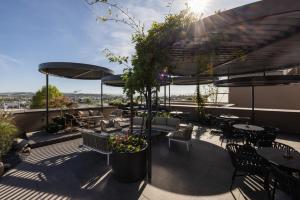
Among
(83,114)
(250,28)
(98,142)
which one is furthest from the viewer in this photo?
(83,114)

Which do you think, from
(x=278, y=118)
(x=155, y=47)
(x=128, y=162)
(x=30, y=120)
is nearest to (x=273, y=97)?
(x=278, y=118)

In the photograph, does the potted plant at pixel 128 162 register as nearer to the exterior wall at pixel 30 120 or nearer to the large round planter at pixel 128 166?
the large round planter at pixel 128 166

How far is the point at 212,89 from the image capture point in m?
14.7

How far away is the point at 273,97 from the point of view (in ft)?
55.7

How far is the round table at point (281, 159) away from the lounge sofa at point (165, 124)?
4101 millimetres

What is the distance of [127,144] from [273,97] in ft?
57.9

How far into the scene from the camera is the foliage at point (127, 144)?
3979 millimetres

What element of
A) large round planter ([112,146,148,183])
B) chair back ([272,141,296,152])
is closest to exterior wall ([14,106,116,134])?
large round planter ([112,146,148,183])

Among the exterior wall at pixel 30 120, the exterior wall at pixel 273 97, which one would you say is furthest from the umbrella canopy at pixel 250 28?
the exterior wall at pixel 273 97

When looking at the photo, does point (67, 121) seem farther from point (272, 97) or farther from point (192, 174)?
point (272, 97)

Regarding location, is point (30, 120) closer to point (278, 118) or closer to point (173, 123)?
point (173, 123)

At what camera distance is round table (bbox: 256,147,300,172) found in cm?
295

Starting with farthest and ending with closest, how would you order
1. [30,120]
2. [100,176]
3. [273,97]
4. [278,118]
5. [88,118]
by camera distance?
[273,97] < [88,118] < [278,118] < [30,120] < [100,176]

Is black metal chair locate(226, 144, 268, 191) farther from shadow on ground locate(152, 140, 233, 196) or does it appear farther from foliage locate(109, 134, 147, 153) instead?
foliage locate(109, 134, 147, 153)
